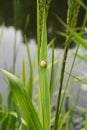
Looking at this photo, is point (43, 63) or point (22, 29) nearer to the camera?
point (43, 63)

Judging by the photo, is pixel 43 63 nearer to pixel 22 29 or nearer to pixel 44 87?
pixel 44 87

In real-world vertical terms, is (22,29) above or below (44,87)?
Answer: below

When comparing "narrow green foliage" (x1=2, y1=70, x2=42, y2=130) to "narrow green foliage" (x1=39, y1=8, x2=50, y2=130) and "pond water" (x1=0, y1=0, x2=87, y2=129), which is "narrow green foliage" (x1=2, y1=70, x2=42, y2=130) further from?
"pond water" (x1=0, y1=0, x2=87, y2=129)

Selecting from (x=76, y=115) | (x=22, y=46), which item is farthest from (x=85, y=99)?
(x=22, y=46)

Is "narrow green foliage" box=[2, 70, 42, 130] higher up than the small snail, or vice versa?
the small snail

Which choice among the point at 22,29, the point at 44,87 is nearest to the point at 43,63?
the point at 44,87

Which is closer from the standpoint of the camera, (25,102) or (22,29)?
(25,102)

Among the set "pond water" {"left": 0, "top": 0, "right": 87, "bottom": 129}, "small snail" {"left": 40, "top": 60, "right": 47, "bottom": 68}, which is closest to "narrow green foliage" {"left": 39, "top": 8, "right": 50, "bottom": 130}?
"small snail" {"left": 40, "top": 60, "right": 47, "bottom": 68}

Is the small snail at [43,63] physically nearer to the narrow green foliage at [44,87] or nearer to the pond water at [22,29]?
the narrow green foliage at [44,87]
